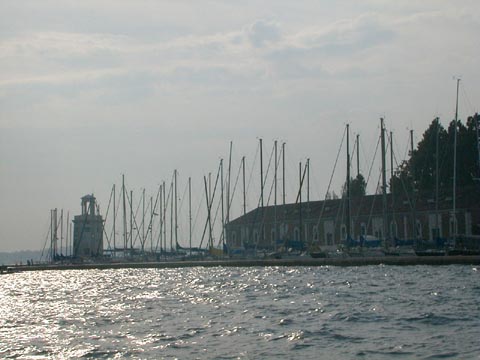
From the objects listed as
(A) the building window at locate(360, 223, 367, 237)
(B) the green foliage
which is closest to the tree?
(B) the green foliage

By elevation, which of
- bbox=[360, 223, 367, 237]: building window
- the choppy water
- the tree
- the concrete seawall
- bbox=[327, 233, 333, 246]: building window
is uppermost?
the tree

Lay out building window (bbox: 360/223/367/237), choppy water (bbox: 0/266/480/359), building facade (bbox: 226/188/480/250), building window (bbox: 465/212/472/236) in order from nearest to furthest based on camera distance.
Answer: choppy water (bbox: 0/266/480/359), building facade (bbox: 226/188/480/250), building window (bbox: 465/212/472/236), building window (bbox: 360/223/367/237)

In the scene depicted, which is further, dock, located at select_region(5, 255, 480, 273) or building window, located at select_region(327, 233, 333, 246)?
building window, located at select_region(327, 233, 333, 246)

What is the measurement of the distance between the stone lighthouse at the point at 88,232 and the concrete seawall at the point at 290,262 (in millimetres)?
9587

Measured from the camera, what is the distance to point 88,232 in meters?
98.6

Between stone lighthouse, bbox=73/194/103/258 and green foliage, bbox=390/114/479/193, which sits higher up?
green foliage, bbox=390/114/479/193

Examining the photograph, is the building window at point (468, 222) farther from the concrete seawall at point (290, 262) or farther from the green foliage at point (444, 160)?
the concrete seawall at point (290, 262)

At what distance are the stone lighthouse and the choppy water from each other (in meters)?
51.4

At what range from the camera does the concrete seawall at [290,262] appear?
59094 mm

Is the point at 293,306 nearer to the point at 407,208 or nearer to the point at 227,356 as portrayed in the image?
the point at 227,356

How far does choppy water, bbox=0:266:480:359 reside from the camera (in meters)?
22.1

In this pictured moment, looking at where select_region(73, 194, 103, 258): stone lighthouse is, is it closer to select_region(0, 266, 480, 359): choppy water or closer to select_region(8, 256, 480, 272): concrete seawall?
select_region(8, 256, 480, 272): concrete seawall

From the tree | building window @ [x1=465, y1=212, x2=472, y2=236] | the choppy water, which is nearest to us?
the choppy water

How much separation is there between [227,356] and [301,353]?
187 centimetres
